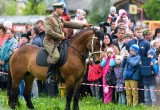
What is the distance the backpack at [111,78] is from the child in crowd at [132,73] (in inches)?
22.3

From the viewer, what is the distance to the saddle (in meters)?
16.2

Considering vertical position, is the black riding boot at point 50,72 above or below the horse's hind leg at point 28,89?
above

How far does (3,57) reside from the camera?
20734mm

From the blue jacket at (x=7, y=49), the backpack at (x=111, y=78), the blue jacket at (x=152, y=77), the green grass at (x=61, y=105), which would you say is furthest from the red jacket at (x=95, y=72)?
the blue jacket at (x=7, y=49)

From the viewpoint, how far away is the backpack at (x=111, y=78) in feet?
61.4

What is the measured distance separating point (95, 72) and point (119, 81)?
114 centimetres

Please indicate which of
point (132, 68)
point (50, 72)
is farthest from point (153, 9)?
point (50, 72)

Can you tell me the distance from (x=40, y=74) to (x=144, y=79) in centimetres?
303

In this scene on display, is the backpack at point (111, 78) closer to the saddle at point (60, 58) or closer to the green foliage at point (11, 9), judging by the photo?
the saddle at point (60, 58)

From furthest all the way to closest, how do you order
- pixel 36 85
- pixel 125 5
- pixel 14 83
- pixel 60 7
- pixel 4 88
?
pixel 125 5
pixel 4 88
pixel 36 85
pixel 14 83
pixel 60 7

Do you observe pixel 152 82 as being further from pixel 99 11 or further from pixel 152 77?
pixel 99 11

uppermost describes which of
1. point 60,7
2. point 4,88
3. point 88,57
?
point 60,7

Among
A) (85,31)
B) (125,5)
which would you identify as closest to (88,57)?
(85,31)

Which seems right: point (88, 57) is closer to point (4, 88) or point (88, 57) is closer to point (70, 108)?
point (70, 108)
